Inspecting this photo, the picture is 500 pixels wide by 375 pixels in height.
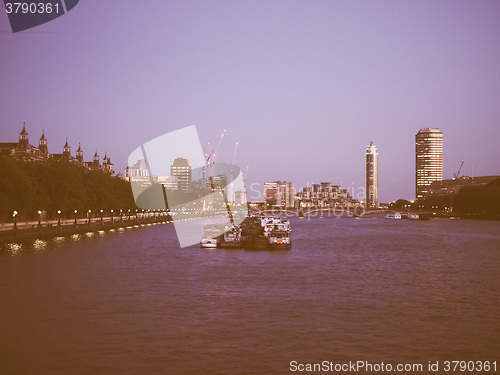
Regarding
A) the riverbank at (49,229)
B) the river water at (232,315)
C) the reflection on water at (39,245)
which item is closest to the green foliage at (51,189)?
the riverbank at (49,229)

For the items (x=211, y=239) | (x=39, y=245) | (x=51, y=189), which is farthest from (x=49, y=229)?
(x=211, y=239)

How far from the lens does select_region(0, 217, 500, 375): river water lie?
23797 mm

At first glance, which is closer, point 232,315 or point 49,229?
point 232,315

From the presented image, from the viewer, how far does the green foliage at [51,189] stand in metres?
84.8

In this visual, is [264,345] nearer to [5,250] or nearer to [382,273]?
[382,273]

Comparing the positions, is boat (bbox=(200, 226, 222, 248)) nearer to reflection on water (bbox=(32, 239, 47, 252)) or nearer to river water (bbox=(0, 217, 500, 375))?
reflection on water (bbox=(32, 239, 47, 252))

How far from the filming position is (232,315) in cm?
3206

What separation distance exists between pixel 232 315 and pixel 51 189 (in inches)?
3175

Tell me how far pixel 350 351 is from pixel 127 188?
146924mm

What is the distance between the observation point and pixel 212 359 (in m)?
23.4

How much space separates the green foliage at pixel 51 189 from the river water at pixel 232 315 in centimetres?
2614

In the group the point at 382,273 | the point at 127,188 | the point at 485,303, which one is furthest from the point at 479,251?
the point at 127,188

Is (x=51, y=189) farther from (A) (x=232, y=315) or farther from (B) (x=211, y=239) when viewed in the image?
(A) (x=232, y=315)

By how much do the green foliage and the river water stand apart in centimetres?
2614
